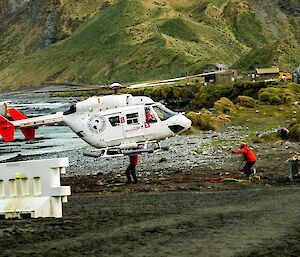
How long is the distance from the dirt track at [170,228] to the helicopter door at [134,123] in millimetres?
6508

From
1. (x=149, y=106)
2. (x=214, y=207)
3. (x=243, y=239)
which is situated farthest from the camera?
(x=149, y=106)

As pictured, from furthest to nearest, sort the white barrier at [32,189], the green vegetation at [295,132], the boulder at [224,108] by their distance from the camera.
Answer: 1. the boulder at [224,108]
2. the green vegetation at [295,132]
3. the white barrier at [32,189]

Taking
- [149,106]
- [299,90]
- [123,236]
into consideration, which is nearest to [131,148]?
[149,106]

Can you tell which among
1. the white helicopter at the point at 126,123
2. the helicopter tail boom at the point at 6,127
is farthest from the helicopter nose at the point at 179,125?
the helicopter tail boom at the point at 6,127

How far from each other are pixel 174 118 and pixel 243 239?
1297 centimetres

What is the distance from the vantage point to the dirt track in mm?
11258

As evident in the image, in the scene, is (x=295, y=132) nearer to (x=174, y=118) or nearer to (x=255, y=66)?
(x=174, y=118)

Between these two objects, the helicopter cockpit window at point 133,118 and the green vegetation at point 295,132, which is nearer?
the helicopter cockpit window at point 133,118

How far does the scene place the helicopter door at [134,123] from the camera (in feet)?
79.6

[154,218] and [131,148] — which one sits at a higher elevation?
[131,148]

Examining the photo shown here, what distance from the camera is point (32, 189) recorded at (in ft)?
46.9

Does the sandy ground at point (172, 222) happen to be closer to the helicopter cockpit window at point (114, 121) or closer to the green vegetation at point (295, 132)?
the helicopter cockpit window at point (114, 121)

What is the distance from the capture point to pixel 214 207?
1583 cm

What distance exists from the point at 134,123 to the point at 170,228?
11.3 metres
